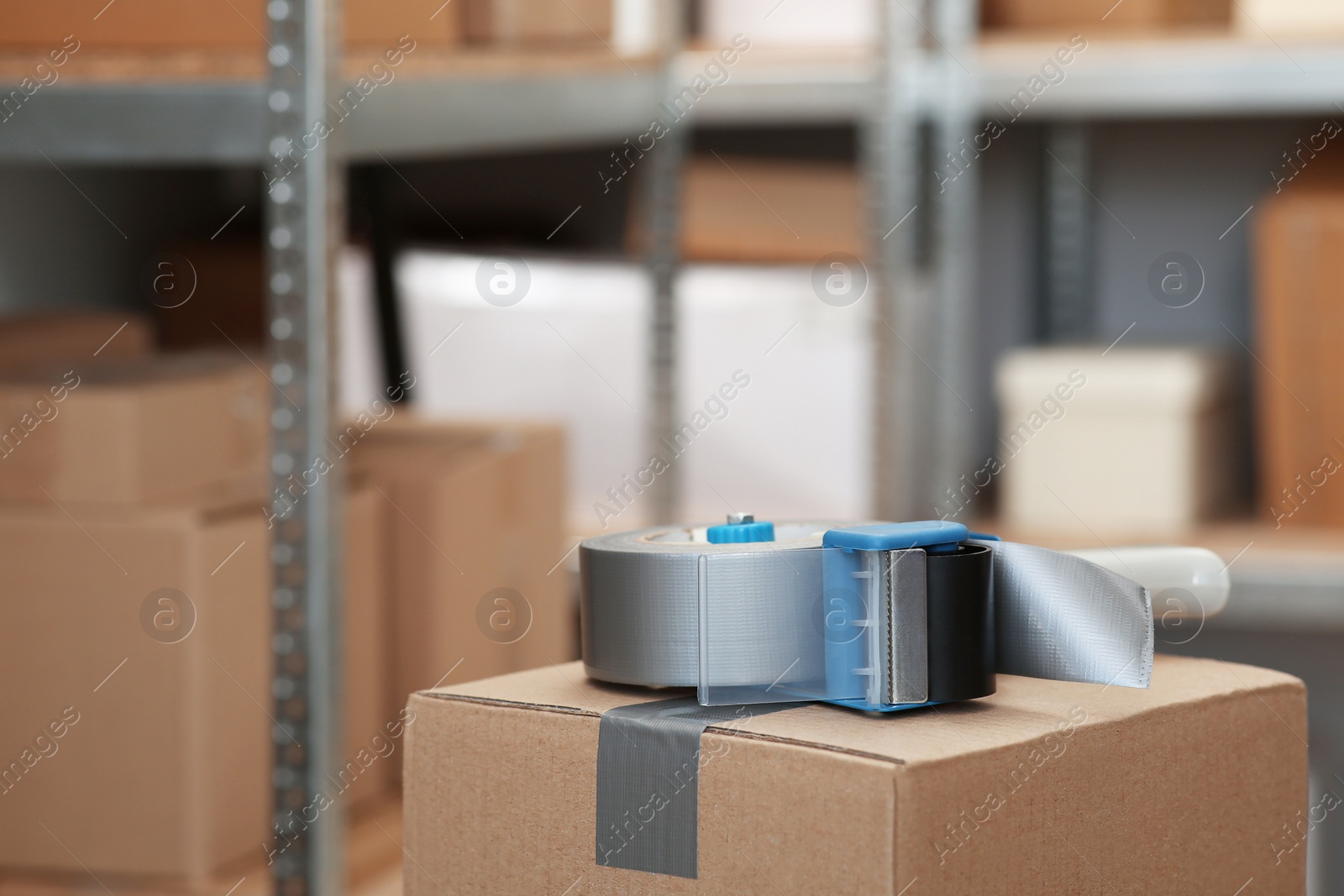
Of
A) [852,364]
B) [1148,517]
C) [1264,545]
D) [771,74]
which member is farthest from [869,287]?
[1264,545]

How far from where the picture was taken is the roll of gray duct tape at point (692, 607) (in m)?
0.51

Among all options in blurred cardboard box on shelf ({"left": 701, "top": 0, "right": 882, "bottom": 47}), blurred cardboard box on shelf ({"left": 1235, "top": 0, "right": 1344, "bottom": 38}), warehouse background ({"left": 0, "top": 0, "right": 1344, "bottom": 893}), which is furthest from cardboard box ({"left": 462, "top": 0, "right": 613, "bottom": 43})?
blurred cardboard box on shelf ({"left": 1235, "top": 0, "right": 1344, "bottom": 38})

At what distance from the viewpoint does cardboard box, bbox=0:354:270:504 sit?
1.16 metres

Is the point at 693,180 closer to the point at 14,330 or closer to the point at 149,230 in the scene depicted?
the point at 149,230

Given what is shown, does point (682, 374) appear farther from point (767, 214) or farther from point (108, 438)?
point (108, 438)

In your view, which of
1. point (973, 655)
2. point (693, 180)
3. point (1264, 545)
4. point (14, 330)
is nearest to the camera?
point (973, 655)

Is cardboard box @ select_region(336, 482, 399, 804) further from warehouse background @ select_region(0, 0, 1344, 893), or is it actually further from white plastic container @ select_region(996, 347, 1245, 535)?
white plastic container @ select_region(996, 347, 1245, 535)

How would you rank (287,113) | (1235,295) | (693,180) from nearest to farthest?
(287,113)
(693,180)
(1235,295)

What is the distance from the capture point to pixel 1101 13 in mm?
1761

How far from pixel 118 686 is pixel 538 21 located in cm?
78

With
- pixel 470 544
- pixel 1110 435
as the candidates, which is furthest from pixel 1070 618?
pixel 1110 435

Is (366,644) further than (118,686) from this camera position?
Yes

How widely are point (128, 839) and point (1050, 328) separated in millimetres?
1427

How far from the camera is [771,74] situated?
1790mm
